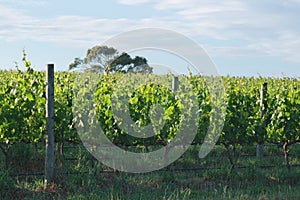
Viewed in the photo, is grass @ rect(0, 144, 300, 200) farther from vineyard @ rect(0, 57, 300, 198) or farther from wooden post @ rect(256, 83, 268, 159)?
wooden post @ rect(256, 83, 268, 159)

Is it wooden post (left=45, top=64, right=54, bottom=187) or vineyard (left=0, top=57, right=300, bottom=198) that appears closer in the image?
wooden post (left=45, top=64, right=54, bottom=187)

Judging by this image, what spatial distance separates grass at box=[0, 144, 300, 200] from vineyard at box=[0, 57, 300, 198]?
0.32 metres

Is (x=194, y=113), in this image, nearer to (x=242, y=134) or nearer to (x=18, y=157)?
(x=242, y=134)

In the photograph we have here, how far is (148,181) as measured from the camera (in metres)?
7.33

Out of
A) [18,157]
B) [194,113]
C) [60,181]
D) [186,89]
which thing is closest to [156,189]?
[60,181]

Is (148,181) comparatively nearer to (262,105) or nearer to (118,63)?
(262,105)

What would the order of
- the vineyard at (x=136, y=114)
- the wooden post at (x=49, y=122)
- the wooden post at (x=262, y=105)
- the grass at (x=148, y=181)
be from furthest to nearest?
the wooden post at (x=262, y=105) < the vineyard at (x=136, y=114) < the wooden post at (x=49, y=122) < the grass at (x=148, y=181)

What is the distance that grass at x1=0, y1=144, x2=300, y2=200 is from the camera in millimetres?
6570

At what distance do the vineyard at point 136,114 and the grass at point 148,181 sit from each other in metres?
0.32

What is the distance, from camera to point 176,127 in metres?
8.12

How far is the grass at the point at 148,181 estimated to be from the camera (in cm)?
657

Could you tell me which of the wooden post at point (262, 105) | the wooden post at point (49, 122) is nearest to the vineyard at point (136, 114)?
the wooden post at point (262, 105)

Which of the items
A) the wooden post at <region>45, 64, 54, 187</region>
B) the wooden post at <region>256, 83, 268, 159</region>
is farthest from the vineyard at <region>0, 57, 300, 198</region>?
the wooden post at <region>45, 64, 54, 187</region>

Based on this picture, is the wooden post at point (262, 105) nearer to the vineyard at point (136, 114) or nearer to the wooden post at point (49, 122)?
the vineyard at point (136, 114)
